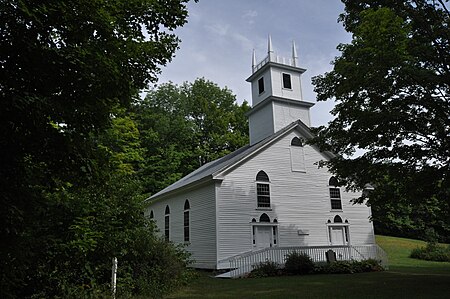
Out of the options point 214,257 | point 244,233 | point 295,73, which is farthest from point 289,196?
point 295,73

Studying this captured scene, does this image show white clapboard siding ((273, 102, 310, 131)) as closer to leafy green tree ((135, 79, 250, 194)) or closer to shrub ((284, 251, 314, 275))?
shrub ((284, 251, 314, 275))

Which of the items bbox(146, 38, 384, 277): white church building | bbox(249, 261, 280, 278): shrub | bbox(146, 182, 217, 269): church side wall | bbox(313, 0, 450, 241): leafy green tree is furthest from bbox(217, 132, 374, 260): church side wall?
bbox(313, 0, 450, 241): leafy green tree

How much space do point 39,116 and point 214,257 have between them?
1672 centimetres

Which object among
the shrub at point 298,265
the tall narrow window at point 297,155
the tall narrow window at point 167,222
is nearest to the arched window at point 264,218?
the shrub at point 298,265

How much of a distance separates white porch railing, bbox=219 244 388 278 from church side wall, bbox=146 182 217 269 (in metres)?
1.52

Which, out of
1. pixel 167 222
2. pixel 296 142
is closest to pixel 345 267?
pixel 296 142

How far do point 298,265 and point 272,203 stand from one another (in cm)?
442

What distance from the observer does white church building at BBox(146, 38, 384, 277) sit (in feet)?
66.6

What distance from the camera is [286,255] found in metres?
19.2

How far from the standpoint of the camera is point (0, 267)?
16.1 ft

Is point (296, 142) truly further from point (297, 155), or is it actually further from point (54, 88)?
point (54, 88)

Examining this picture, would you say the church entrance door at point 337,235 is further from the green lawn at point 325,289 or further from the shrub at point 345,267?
the green lawn at point 325,289

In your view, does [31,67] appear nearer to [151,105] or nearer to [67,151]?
[67,151]

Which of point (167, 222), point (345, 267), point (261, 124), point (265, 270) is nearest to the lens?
point (265, 270)
